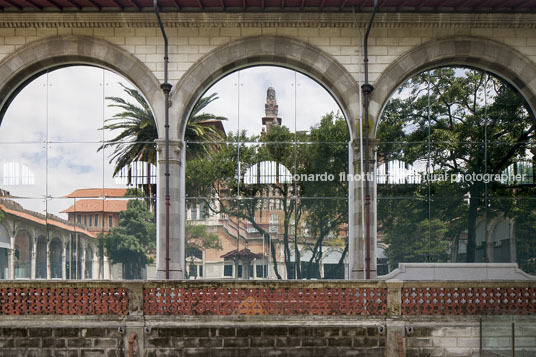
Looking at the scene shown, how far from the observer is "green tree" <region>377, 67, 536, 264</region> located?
14469mm

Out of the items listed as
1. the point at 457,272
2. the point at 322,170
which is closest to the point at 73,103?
the point at 322,170

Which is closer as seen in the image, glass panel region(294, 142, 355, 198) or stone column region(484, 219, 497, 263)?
stone column region(484, 219, 497, 263)

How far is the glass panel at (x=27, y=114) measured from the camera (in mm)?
14742

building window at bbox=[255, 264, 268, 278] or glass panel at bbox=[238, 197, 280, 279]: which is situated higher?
glass panel at bbox=[238, 197, 280, 279]

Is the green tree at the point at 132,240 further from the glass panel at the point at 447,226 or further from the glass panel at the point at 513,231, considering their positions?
the glass panel at the point at 513,231

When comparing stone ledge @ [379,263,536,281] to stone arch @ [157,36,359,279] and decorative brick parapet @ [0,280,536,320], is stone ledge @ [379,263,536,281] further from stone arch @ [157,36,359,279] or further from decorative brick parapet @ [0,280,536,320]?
decorative brick parapet @ [0,280,536,320]

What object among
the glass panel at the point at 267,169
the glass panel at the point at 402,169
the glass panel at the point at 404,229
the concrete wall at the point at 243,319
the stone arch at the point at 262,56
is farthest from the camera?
the glass panel at the point at 267,169

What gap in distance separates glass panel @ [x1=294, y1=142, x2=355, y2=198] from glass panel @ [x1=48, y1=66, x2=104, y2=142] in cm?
631

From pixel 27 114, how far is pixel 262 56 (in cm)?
745

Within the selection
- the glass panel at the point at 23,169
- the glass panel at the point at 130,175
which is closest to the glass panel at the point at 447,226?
the glass panel at the point at 130,175

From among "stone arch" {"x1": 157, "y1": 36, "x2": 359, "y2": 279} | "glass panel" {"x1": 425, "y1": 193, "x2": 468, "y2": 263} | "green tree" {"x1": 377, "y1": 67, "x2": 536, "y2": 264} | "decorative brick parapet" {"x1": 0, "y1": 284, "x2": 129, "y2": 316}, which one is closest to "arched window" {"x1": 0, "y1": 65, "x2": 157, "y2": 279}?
"stone arch" {"x1": 157, "y1": 36, "x2": 359, "y2": 279}

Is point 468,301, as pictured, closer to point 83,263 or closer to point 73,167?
point 83,263

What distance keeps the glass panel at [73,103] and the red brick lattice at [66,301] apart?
5924 millimetres

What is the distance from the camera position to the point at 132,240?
1433 centimetres
